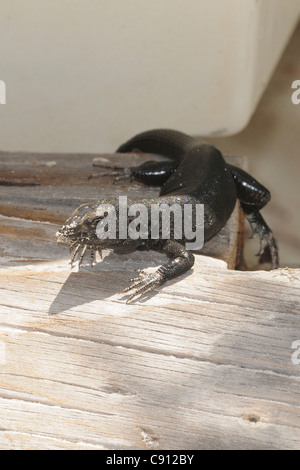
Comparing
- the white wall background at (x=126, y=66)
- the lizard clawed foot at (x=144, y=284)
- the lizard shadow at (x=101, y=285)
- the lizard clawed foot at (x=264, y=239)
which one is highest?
the white wall background at (x=126, y=66)

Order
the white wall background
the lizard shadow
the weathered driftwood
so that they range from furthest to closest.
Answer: the white wall background < the lizard shadow < the weathered driftwood

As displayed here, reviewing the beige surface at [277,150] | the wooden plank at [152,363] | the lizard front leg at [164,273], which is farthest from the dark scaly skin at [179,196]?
the beige surface at [277,150]

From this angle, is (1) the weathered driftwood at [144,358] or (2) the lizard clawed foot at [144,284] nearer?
(1) the weathered driftwood at [144,358]

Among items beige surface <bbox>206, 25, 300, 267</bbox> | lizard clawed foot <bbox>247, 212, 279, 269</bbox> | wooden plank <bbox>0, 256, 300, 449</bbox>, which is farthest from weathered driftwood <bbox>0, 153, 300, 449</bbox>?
beige surface <bbox>206, 25, 300, 267</bbox>

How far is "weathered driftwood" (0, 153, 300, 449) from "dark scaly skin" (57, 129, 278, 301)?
0.30ft

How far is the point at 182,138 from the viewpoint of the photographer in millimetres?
4148

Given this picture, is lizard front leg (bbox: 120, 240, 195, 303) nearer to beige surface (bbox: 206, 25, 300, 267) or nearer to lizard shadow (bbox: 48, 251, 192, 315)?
lizard shadow (bbox: 48, 251, 192, 315)

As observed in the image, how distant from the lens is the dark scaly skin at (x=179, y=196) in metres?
2.74

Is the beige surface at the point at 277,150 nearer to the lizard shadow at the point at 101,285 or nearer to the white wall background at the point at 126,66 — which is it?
the white wall background at the point at 126,66

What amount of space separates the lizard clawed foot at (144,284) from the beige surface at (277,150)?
3154 mm

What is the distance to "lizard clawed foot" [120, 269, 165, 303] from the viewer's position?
2.52 metres

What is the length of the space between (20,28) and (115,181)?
5.46 ft

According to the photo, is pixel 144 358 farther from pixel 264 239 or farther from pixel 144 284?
pixel 264 239
